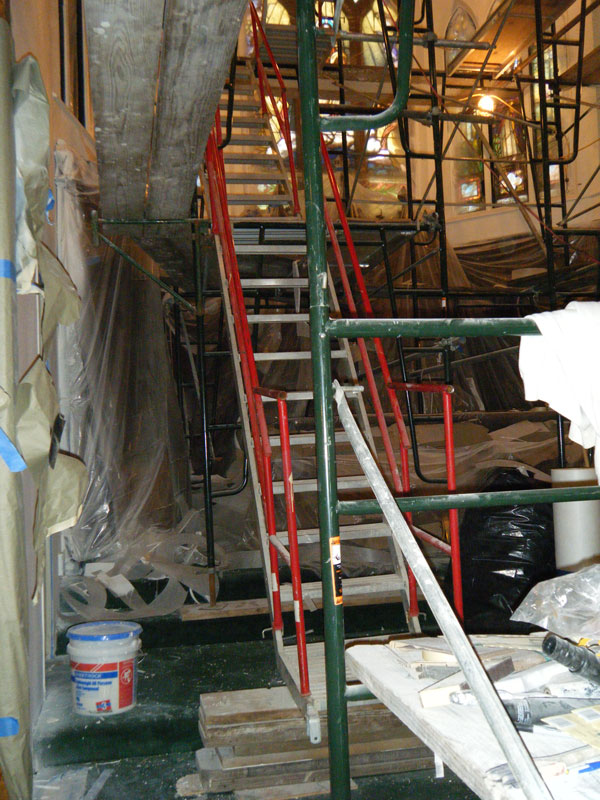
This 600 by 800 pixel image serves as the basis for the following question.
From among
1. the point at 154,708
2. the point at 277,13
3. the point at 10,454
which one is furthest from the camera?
the point at 277,13

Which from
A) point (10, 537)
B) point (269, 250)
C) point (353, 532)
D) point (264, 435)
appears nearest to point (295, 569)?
point (264, 435)

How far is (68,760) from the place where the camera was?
278 cm

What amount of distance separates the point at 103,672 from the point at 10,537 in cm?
124

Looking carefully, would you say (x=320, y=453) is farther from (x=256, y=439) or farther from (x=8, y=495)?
(x=256, y=439)

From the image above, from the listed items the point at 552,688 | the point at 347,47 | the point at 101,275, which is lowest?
the point at 552,688

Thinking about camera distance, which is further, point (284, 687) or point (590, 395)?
point (284, 687)

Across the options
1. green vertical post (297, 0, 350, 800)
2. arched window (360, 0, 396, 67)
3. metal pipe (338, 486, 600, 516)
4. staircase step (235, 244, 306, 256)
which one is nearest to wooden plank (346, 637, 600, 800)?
green vertical post (297, 0, 350, 800)

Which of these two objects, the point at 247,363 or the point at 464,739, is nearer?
the point at 464,739

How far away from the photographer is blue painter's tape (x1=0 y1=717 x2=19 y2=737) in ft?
6.31

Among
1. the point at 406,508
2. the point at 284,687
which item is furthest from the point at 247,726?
the point at 406,508

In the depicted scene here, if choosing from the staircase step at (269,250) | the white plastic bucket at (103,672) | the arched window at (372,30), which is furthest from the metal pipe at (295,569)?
the arched window at (372,30)

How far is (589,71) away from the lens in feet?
17.5

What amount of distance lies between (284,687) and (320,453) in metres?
1.95

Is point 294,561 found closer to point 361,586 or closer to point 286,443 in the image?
point 286,443
